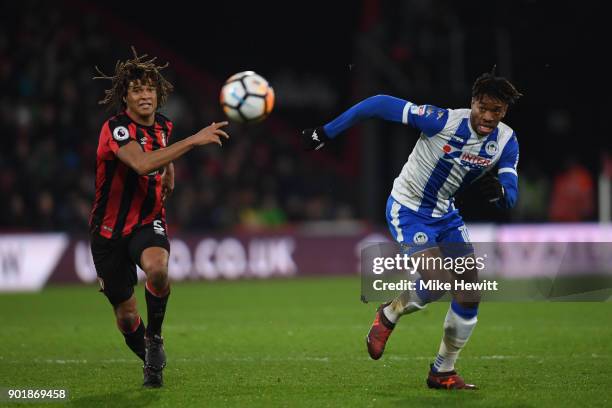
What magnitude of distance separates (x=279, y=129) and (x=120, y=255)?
1550cm

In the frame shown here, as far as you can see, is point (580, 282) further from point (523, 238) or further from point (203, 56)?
point (203, 56)

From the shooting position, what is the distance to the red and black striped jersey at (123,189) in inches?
267

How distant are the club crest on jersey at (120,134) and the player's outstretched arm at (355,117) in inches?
47.8

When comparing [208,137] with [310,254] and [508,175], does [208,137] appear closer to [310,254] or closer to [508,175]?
[508,175]

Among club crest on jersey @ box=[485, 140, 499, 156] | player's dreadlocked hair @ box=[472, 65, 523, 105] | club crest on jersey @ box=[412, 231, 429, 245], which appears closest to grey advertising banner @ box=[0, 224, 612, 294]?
club crest on jersey @ box=[412, 231, 429, 245]

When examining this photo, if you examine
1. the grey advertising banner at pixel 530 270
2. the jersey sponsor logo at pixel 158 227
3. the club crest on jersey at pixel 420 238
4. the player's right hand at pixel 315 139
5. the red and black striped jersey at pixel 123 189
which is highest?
the player's right hand at pixel 315 139

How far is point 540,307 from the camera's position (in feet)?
41.6

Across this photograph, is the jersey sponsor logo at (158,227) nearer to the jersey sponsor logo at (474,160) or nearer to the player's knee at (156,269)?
the player's knee at (156,269)

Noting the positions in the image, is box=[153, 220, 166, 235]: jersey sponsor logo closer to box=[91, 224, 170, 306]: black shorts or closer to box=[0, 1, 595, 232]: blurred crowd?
box=[91, 224, 170, 306]: black shorts

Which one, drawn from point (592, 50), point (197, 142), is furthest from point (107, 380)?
point (592, 50)

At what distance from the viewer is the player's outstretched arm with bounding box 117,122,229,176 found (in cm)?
632

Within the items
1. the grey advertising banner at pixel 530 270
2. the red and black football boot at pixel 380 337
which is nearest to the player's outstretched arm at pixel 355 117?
the red and black football boot at pixel 380 337

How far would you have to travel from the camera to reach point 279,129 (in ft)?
72.8

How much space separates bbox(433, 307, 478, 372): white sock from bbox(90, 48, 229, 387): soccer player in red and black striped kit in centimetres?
193
